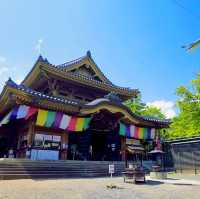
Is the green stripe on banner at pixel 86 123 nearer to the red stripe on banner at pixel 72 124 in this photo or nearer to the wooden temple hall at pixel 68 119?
the wooden temple hall at pixel 68 119

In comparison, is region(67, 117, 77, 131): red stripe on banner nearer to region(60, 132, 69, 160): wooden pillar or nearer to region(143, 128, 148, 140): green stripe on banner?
region(60, 132, 69, 160): wooden pillar

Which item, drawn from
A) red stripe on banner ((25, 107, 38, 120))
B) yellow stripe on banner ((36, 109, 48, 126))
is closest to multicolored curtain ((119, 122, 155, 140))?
yellow stripe on banner ((36, 109, 48, 126))

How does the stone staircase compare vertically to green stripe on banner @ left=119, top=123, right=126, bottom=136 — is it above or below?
below

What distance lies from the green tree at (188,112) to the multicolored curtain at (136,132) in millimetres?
6386

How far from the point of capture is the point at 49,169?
14258 mm

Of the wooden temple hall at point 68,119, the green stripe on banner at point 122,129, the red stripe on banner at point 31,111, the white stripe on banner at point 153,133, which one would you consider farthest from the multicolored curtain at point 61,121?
the white stripe on banner at point 153,133

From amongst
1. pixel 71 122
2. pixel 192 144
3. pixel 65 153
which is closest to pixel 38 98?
pixel 71 122

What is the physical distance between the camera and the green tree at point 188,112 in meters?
28.3

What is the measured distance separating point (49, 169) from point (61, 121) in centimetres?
496

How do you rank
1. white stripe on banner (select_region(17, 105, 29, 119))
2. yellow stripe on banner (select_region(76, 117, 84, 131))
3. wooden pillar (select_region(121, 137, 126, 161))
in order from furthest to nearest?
wooden pillar (select_region(121, 137, 126, 161)), yellow stripe on banner (select_region(76, 117, 84, 131)), white stripe on banner (select_region(17, 105, 29, 119))

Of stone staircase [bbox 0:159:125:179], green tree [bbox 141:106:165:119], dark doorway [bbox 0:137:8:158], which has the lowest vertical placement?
stone staircase [bbox 0:159:125:179]

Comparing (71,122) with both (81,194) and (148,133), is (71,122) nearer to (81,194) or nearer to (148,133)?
(148,133)

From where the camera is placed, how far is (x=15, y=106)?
1909 centimetres

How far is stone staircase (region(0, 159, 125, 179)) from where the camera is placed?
12.8m
